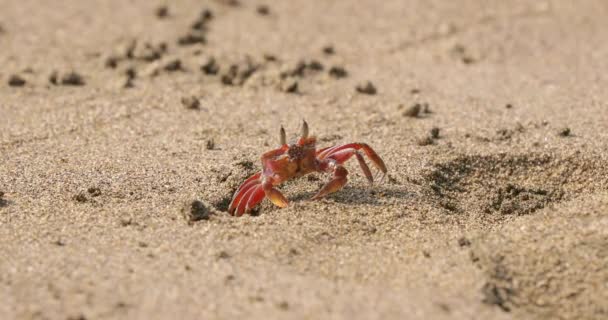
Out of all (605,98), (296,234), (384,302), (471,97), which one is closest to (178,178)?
(296,234)

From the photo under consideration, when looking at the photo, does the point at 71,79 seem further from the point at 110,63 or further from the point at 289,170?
the point at 289,170

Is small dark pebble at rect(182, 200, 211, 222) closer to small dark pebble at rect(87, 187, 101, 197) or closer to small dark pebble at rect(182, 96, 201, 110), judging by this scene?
small dark pebble at rect(87, 187, 101, 197)

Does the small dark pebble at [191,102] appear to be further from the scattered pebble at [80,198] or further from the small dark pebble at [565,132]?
the small dark pebble at [565,132]

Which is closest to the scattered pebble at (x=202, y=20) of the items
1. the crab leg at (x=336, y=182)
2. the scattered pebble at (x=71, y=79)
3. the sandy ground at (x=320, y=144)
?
the sandy ground at (x=320, y=144)

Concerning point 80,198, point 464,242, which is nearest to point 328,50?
point 80,198

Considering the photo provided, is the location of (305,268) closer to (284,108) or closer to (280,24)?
(284,108)

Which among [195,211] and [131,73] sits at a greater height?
[131,73]
